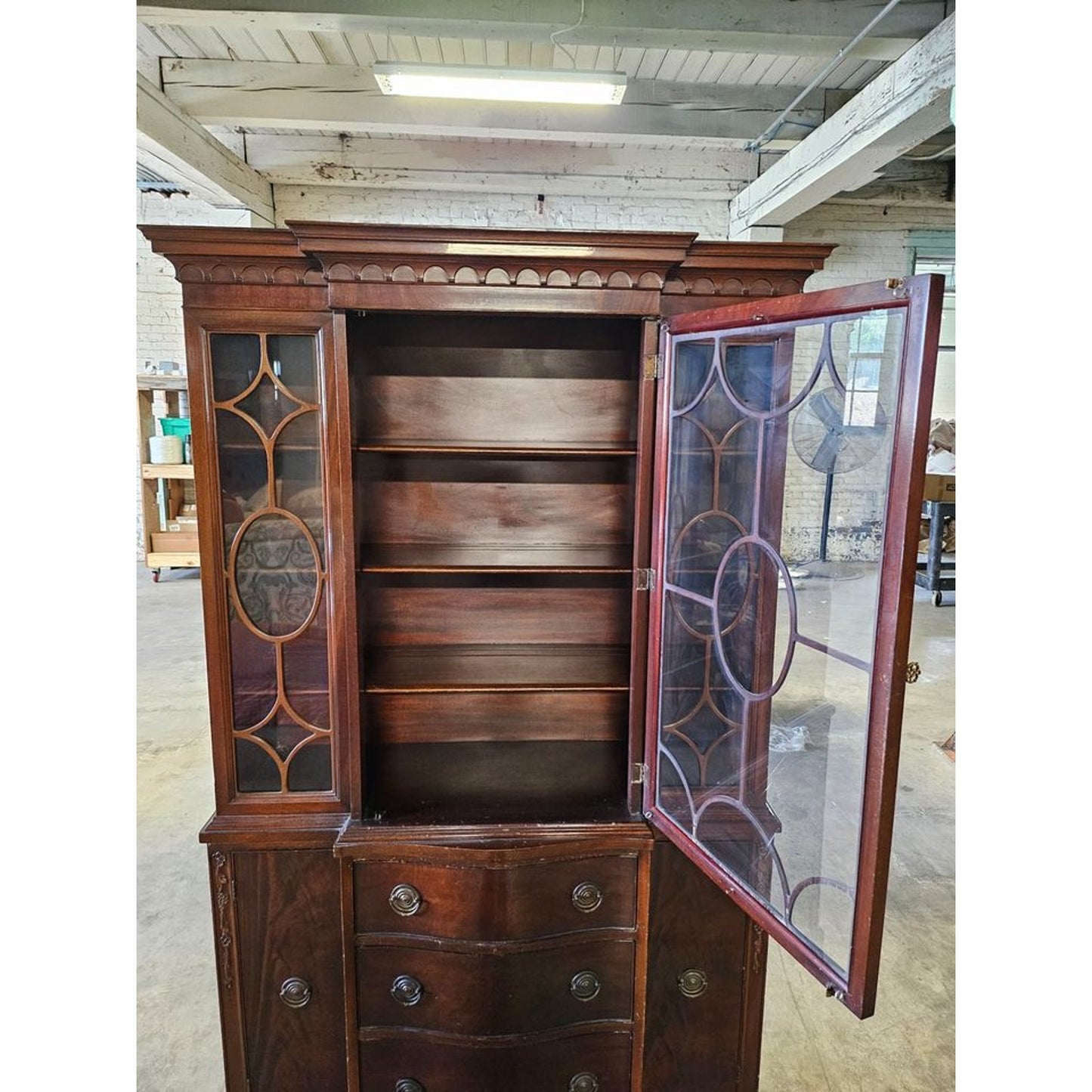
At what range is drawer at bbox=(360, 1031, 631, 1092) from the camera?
1587 mm

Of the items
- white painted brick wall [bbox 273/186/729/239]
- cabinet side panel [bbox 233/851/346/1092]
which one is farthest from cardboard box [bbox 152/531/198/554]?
cabinet side panel [bbox 233/851/346/1092]

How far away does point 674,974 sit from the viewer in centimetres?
165

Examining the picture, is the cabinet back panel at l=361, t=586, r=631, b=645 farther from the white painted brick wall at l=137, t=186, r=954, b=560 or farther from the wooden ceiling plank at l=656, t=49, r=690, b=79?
the wooden ceiling plank at l=656, t=49, r=690, b=79

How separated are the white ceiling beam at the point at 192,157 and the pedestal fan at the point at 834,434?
3.29 metres

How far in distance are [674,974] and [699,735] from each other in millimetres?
578

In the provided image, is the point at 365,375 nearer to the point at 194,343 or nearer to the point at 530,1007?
the point at 194,343

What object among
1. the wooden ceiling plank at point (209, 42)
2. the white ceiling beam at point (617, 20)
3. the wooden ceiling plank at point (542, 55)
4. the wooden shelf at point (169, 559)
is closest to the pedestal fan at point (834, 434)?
the white ceiling beam at point (617, 20)

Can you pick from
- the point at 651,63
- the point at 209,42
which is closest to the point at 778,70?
the point at 651,63

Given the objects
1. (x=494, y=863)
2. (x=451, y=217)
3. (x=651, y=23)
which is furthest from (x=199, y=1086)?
(x=451, y=217)

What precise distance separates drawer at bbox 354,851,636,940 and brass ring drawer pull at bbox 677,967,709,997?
0.23m

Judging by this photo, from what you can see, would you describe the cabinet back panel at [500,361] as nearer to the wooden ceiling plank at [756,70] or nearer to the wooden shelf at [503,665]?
the wooden shelf at [503,665]

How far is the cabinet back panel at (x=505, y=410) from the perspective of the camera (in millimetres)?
1786

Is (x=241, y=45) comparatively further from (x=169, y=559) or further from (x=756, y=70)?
(x=169, y=559)

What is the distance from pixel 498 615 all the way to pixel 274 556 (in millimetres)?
617
